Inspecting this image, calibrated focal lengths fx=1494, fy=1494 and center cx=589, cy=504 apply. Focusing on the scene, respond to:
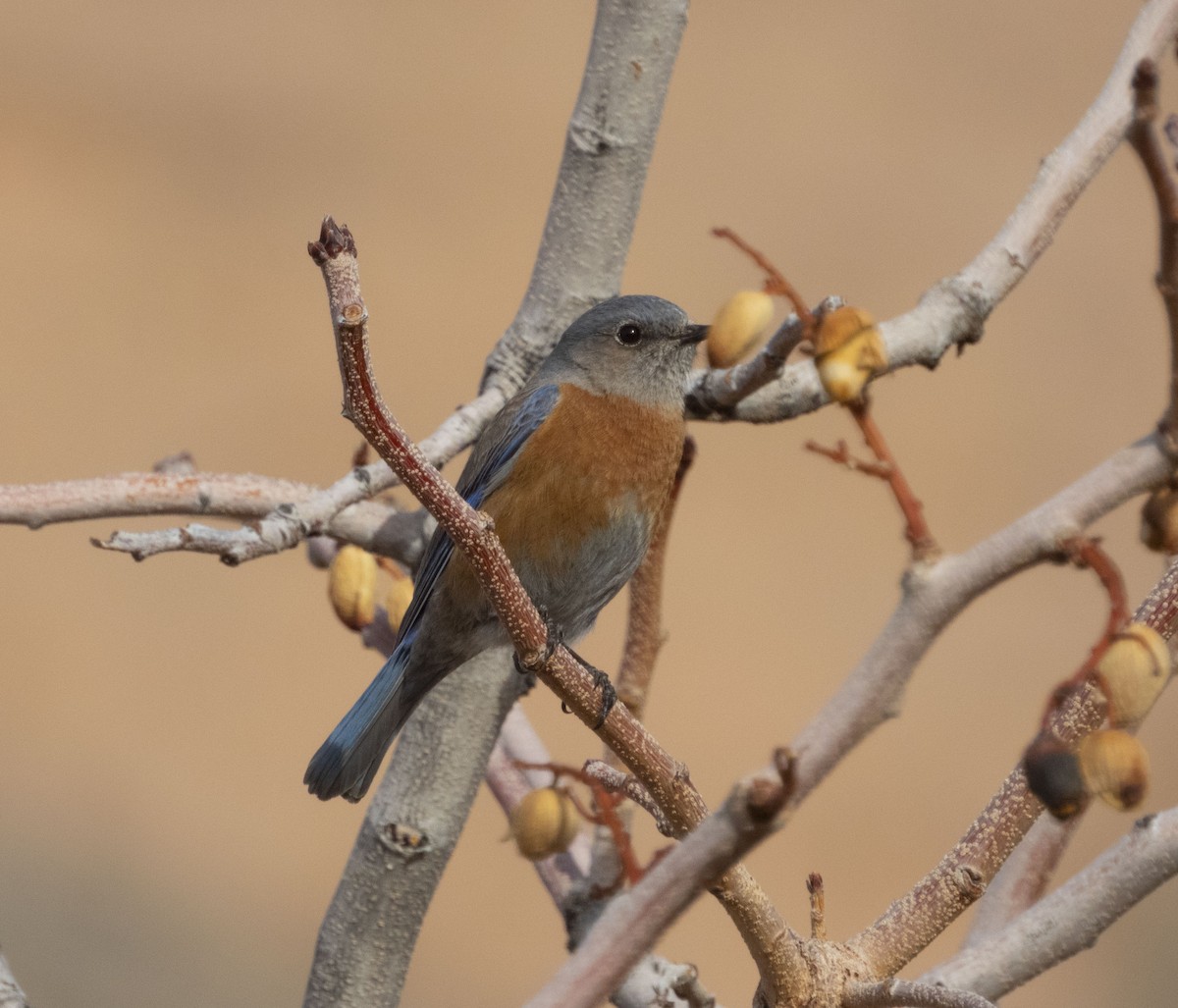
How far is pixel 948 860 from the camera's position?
1.90 m

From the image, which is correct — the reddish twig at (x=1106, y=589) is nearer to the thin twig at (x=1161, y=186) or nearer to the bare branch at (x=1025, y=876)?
the thin twig at (x=1161, y=186)

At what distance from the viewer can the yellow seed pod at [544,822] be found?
2477 mm

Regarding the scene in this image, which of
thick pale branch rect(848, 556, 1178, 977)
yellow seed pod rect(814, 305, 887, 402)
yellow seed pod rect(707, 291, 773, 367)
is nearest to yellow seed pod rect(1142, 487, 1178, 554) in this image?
thick pale branch rect(848, 556, 1178, 977)

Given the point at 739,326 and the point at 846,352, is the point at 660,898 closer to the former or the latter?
the point at 846,352

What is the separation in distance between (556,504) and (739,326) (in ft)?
1.98

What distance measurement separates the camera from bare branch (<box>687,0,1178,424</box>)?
2553 millimetres

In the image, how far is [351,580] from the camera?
8.73 ft

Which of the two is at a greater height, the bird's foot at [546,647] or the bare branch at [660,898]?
the bird's foot at [546,647]

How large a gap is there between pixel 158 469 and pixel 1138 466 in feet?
5.50

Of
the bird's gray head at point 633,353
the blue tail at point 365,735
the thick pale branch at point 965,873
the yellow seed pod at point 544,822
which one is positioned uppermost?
the bird's gray head at point 633,353

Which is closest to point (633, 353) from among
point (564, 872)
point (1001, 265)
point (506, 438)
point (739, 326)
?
point (506, 438)

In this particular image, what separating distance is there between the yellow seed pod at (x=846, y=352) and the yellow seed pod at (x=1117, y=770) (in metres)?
0.70

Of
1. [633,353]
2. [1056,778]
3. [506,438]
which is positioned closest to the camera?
[1056,778]

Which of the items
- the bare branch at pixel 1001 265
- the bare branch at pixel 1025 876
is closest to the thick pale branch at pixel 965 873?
the bare branch at pixel 1025 876
